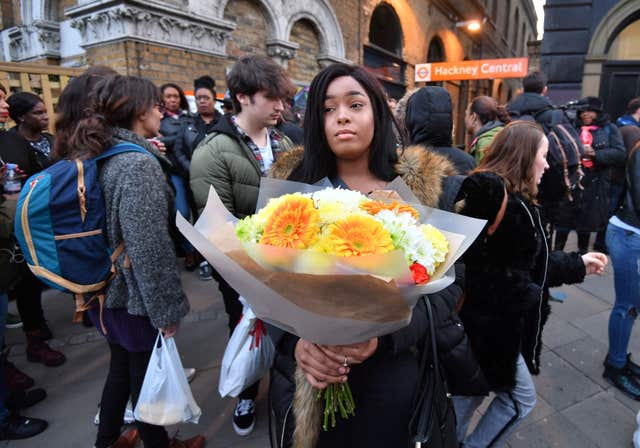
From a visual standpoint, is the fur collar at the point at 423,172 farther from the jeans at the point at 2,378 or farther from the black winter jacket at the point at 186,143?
the black winter jacket at the point at 186,143

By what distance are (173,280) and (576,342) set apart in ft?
11.6

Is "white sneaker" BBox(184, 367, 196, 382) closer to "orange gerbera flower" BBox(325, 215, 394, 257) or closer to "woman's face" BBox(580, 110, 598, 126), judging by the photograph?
"orange gerbera flower" BBox(325, 215, 394, 257)

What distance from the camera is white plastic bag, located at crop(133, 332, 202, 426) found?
183 centimetres

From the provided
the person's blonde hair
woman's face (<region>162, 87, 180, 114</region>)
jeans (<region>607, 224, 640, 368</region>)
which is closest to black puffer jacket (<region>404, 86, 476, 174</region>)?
the person's blonde hair

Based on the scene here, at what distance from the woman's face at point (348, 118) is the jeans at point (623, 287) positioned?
7.45 ft

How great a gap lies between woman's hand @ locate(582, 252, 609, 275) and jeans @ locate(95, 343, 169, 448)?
7.52ft

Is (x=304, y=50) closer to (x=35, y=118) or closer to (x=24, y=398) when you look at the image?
(x=35, y=118)

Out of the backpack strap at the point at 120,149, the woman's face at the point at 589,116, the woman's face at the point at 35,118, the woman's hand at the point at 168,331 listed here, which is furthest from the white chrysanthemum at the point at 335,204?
the woman's face at the point at 589,116

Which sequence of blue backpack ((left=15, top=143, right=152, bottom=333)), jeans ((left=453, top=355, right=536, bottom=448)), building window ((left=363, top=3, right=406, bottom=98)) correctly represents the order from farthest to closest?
building window ((left=363, top=3, right=406, bottom=98)) → jeans ((left=453, top=355, right=536, bottom=448)) → blue backpack ((left=15, top=143, right=152, bottom=333))

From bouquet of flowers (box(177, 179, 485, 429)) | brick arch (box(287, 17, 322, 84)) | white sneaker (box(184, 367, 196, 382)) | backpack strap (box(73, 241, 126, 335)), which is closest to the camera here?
bouquet of flowers (box(177, 179, 485, 429))

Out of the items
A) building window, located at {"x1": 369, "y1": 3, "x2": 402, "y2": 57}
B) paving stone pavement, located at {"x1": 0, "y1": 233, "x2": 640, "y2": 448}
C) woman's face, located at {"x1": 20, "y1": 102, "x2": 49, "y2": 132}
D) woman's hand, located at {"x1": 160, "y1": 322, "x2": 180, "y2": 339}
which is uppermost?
building window, located at {"x1": 369, "y1": 3, "x2": 402, "y2": 57}

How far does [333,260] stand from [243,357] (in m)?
1.36

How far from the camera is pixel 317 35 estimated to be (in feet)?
30.6

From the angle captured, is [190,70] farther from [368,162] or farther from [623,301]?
[623,301]
